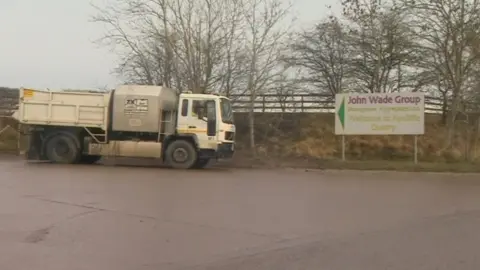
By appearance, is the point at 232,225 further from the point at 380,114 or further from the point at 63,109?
the point at 380,114

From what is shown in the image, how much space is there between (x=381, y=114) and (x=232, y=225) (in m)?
17.9

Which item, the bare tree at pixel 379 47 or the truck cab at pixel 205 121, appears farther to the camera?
the bare tree at pixel 379 47

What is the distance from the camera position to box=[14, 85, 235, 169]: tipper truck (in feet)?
79.3

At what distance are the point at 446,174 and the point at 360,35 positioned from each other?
10.8 meters

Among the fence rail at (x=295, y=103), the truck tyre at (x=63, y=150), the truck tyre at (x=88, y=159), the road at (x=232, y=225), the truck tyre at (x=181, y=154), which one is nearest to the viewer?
the road at (x=232, y=225)

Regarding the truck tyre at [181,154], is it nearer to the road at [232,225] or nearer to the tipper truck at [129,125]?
the tipper truck at [129,125]

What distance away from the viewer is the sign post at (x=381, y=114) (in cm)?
2697

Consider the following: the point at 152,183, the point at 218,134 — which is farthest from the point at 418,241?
the point at 218,134

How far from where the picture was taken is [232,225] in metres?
10.7

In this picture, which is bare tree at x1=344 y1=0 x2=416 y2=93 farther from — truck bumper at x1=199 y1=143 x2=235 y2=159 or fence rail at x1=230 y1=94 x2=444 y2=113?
truck bumper at x1=199 y1=143 x2=235 y2=159

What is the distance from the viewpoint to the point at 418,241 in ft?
30.8

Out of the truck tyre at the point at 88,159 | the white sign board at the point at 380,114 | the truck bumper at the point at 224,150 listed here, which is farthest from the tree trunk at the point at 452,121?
the truck tyre at the point at 88,159

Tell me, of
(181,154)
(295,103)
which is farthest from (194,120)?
(295,103)

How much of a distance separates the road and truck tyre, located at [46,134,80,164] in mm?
6797
